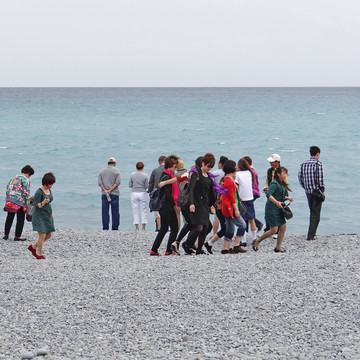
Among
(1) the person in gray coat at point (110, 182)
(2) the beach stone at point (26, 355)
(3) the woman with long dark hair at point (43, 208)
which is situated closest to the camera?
(2) the beach stone at point (26, 355)

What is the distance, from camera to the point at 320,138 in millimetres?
54156

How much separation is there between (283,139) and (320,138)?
330cm

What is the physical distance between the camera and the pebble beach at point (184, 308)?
5.84 meters

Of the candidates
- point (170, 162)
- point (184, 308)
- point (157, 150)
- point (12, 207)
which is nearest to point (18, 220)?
point (12, 207)

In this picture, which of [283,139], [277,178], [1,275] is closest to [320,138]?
[283,139]

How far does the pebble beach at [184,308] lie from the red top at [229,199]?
29.3 inches

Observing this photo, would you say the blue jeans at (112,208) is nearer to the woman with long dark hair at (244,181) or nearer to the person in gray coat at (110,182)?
the person in gray coat at (110,182)

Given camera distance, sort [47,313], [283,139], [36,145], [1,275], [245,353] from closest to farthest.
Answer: [245,353]
[47,313]
[1,275]
[36,145]
[283,139]

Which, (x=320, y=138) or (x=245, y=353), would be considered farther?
(x=320, y=138)

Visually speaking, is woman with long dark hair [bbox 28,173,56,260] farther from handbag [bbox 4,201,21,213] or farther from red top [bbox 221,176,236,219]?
red top [bbox 221,176,236,219]

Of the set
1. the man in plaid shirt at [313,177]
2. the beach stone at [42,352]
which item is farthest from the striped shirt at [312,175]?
the beach stone at [42,352]

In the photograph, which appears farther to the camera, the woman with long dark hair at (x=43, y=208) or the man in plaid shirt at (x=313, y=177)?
the man in plaid shirt at (x=313, y=177)

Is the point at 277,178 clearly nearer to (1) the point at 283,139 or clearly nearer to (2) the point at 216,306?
(2) the point at 216,306

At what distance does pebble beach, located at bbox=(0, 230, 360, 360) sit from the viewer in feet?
19.2
